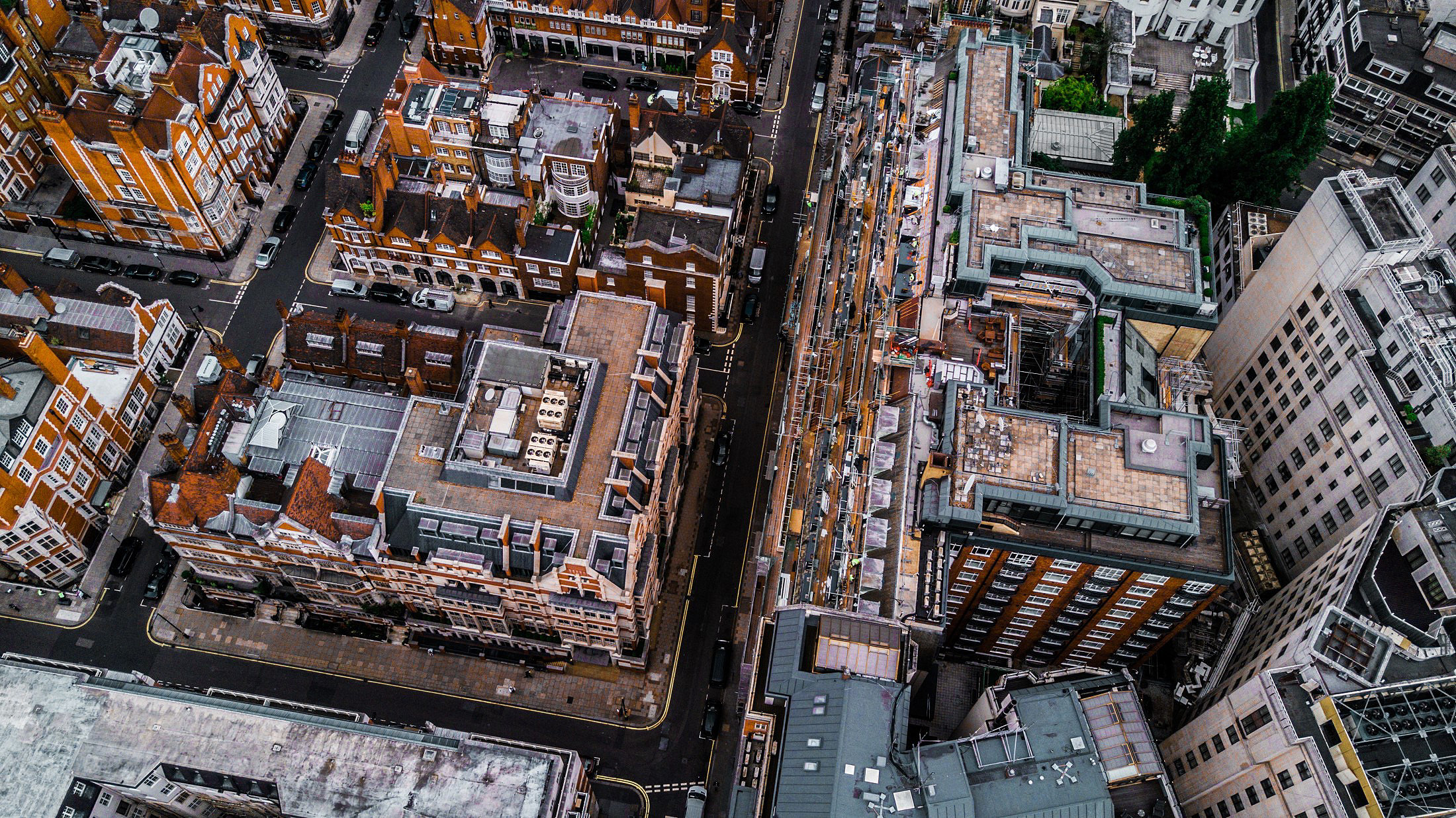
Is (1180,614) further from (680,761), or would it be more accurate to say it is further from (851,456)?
(680,761)

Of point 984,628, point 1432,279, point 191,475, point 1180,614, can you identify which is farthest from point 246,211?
point 1432,279

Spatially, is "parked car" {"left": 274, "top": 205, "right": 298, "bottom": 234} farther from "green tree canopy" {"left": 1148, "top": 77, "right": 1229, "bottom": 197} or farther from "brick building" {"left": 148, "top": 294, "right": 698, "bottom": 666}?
"green tree canopy" {"left": 1148, "top": 77, "right": 1229, "bottom": 197}

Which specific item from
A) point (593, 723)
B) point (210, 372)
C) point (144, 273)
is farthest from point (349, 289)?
point (593, 723)

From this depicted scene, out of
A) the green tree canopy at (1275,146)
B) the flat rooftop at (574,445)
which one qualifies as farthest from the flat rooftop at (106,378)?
the green tree canopy at (1275,146)

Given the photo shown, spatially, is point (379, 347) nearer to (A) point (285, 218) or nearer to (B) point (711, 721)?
(A) point (285, 218)

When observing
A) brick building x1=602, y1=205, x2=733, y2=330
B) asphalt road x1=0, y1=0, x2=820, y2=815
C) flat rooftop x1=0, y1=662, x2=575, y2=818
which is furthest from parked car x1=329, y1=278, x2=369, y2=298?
flat rooftop x1=0, y1=662, x2=575, y2=818

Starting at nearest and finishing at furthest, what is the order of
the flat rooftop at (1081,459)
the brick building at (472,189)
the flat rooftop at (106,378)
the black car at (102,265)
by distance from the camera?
the flat rooftop at (1081,459) < the flat rooftop at (106,378) < the brick building at (472,189) < the black car at (102,265)

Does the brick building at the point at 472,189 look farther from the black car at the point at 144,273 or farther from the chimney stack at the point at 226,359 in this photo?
the black car at the point at 144,273
